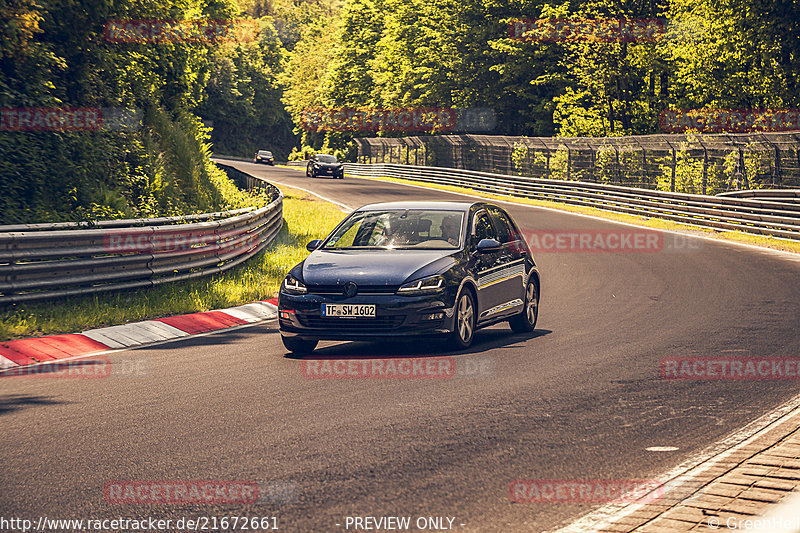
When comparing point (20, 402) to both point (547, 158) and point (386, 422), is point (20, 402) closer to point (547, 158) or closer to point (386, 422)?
point (386, 422)

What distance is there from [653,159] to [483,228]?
2792 cm

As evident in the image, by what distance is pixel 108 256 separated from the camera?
12.6 meters

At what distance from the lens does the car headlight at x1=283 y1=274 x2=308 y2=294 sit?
392 inches

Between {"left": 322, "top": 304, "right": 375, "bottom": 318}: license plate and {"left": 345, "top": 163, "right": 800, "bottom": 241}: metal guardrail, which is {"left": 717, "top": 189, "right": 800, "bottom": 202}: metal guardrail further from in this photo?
{"left": 322, "top": 304, "right": 375, "bottom": 318}: license plate

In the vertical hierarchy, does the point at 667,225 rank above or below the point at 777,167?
below

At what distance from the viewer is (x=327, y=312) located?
9.71m

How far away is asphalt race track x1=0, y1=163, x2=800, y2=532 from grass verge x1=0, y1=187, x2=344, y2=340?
1337 millimetres

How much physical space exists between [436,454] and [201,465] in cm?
151

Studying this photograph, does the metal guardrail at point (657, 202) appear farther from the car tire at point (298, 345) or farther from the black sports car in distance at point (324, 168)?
the car tire at point (298, 345)

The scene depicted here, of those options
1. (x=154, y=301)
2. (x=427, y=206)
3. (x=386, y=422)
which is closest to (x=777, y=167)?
(x=427, y=206)

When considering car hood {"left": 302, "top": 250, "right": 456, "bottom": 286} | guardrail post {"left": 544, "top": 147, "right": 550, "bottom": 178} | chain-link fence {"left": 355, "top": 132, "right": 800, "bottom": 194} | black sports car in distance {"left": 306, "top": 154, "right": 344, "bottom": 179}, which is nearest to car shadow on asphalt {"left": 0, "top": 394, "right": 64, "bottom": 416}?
car hood {"left": 302, "top": 250, "right": 456, "bottom": 286}

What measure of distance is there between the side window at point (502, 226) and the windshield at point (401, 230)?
82cm

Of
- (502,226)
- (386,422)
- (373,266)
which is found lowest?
(386,422)

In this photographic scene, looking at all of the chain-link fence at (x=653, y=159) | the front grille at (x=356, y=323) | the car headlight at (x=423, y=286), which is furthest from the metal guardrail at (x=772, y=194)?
the front grille at (x=356, y=323)
